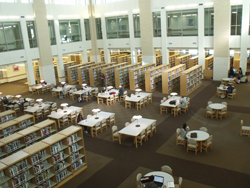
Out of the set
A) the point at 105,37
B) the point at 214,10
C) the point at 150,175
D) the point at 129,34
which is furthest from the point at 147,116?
the point at 105,37

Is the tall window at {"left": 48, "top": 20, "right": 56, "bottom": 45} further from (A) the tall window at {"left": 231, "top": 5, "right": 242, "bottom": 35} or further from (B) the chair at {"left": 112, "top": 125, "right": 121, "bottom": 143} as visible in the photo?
(A) the tall window at {"left": 231, "top": 5, "right": 242, "bottom": 35}

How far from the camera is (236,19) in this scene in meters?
19.7

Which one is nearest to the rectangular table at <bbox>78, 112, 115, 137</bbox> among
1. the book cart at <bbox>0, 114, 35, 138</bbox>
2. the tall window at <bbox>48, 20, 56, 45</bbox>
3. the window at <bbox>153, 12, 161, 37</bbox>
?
the book cart at <bbox>0, 114, 35, 138</bbox>

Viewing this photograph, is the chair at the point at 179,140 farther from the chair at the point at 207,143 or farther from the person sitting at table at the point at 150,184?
the person sitting at table at the point at 150,184

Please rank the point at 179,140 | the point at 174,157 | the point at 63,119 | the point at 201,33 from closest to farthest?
the point at 174,157
the point at 179,140
the point at 63,119
the point at 201,33

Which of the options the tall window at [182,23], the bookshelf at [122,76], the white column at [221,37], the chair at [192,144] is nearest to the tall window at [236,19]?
the white column at [221,37]

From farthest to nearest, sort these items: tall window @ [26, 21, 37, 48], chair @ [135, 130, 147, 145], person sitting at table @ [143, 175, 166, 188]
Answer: tall window @ [26, 21, 37, 48] → chair @ [135, 130, 147, 145] → person sitting at table @ [143, 175, 166, 188]

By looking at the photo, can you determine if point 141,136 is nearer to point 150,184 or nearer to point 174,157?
point 174,157

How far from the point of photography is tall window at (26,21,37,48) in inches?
831

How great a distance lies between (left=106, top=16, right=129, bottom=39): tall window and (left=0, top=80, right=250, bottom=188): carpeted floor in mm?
13428

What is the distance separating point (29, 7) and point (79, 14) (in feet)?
19.5

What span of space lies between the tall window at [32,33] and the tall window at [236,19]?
16040 mm

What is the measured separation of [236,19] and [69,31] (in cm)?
1511

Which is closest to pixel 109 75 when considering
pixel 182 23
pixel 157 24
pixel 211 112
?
pixel 157 24
